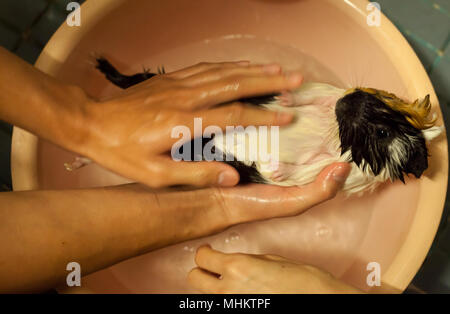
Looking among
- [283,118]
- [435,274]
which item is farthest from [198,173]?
[435,274]

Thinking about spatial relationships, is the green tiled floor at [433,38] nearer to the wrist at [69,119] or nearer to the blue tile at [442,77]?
the blue tile at [442,77]

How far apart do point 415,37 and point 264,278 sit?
119 centimetres

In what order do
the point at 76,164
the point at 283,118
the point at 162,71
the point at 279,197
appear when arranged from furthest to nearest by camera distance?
the point at 162,71, the point at 76,164, the point at 279,197, the point at 283,118

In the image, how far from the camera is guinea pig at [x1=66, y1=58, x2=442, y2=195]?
99 centimetres

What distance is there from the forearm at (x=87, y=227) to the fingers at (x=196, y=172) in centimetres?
14

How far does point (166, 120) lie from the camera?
104 centimetres

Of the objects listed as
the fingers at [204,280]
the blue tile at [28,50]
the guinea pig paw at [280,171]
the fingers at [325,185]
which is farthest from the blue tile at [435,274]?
the blue tile at [28,50]

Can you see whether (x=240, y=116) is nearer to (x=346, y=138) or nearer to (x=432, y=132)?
(x=346, y=138)

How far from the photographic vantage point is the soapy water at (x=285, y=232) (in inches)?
50.7

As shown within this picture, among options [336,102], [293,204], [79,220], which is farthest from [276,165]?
[79,220]

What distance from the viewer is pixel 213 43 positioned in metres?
1.48

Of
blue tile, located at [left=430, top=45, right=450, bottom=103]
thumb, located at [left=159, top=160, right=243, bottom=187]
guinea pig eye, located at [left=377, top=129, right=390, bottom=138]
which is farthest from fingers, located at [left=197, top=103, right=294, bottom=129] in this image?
blue tile, located at [left=430, top=45, right=450, bottom=103]

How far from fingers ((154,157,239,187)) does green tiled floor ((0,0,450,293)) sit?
0.90m

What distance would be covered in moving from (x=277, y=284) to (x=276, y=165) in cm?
34
